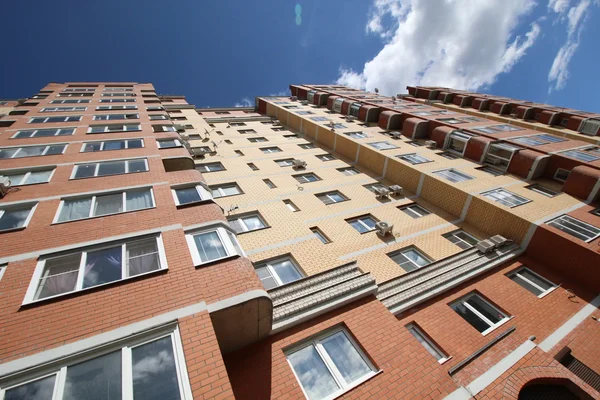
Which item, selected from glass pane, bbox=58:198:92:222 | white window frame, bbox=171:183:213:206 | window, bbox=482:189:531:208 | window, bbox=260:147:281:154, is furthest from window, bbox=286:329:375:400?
window, bbox=260:147:281:154

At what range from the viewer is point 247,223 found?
13.9 m

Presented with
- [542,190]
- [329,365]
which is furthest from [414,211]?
[329,365]

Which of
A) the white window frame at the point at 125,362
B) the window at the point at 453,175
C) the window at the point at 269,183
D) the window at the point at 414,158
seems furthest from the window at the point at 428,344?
the window at the point at 414,158

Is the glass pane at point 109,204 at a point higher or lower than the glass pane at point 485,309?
higher

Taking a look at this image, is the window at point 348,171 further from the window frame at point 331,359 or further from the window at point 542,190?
the window frame at point 331,359

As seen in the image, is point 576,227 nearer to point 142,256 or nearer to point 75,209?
point 142,256

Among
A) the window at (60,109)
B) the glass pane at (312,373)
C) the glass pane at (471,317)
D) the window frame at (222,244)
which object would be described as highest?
the window at (60,109)

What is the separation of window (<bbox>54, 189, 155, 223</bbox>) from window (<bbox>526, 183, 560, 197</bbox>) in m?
21.9

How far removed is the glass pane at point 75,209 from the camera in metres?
8.55

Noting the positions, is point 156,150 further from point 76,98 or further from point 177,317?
point 76,98

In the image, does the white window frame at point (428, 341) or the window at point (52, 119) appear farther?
the window at point (52, 119)

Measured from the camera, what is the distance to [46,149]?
1356 centimetres

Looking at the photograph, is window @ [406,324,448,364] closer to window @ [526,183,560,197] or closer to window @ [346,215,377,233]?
window @ [346,215,377,233]

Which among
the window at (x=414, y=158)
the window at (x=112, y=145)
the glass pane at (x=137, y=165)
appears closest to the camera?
the glass pane at (x=137, y=165)
